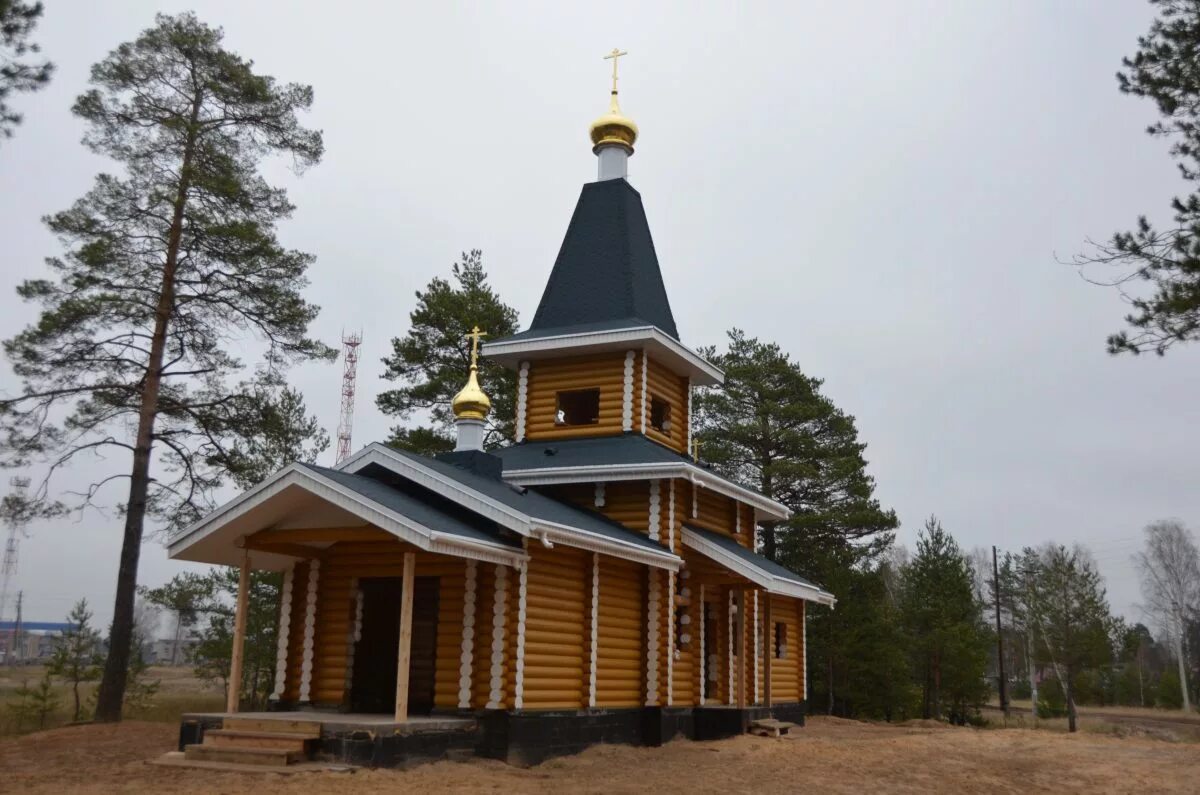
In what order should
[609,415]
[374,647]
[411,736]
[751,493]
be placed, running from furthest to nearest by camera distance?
1. [751,493]
2. [609,415]
3. [374,647]
4. [411,736]

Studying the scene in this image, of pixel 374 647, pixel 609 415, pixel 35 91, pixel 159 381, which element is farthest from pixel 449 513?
pixel 159 381

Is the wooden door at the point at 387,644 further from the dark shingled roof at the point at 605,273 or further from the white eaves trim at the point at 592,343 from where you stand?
the dark shingled roof at the point at 605,273

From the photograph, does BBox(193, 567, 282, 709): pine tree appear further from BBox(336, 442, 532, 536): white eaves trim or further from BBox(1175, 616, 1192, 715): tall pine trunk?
BBox(1175, 616, 1192, 715): tall pine trunk

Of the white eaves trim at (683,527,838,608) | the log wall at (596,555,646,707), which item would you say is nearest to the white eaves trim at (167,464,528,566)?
the log wall at (596,555,646,707)

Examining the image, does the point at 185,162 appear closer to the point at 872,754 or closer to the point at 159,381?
the point at 159,381

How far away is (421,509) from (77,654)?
416 inches

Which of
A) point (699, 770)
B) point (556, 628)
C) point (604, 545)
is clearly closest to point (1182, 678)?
point (699, 770)

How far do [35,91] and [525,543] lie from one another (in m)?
7.32

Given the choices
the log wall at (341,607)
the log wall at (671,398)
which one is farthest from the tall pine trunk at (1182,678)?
the log wall at (341,607)

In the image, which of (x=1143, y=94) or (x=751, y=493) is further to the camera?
(x=751, y=493)

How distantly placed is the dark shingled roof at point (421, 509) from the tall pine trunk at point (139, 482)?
5.71m

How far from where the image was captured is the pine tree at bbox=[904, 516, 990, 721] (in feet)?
93.7

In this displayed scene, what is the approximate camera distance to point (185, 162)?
58.6 ft

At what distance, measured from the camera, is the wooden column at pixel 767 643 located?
60.4 feet
